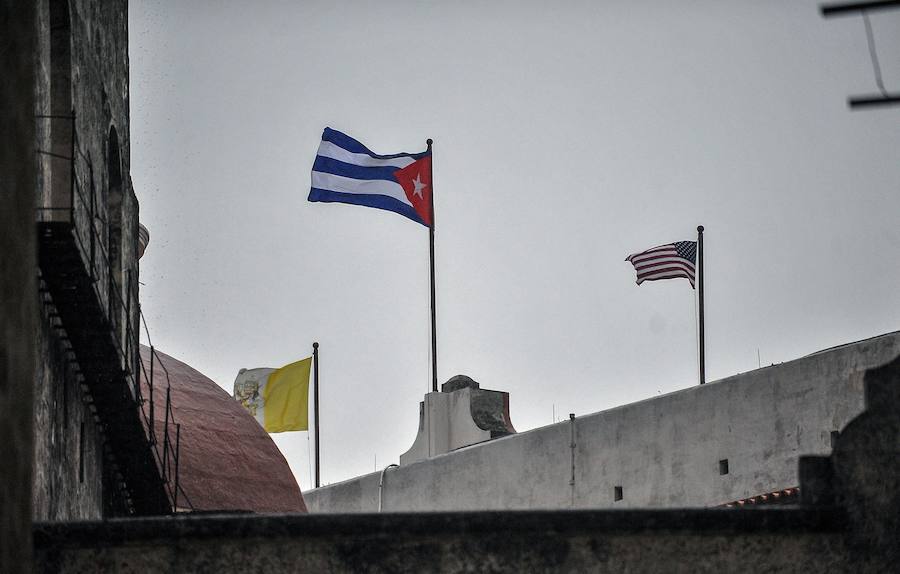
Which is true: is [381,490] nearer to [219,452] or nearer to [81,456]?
[219,452]

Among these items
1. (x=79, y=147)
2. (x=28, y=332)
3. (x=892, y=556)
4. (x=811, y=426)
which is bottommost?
(x=892, y=556)

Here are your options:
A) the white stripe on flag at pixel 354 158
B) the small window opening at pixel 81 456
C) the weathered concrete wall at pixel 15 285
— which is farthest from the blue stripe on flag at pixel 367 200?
the weathered concrete wall at pixel 15 285

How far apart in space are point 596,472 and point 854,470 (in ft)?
53.7

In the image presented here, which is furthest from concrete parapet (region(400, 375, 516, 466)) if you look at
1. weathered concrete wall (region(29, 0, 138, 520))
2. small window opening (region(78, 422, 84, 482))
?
small window opening (region(78, 422, 84, 482))

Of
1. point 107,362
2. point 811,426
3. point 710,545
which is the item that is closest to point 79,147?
point 107,362

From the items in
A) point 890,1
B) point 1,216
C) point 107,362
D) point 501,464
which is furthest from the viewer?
point 501,464

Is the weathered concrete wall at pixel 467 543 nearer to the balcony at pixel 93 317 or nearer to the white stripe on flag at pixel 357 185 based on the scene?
the balcony at pixel 93 317

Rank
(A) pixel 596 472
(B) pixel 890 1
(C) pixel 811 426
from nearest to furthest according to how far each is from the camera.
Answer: (B) pixel 890 1 → (C) pixel 811 426 → (A) pixel 596 472

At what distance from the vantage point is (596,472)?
2488 centimetres

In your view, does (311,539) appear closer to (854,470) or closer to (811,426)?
(854,470)

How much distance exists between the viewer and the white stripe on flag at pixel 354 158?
30359 mm

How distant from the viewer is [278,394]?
35250 mm

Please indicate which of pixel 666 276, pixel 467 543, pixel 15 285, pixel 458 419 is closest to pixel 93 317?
pixel 467 543

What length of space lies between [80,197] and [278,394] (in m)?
20.6
